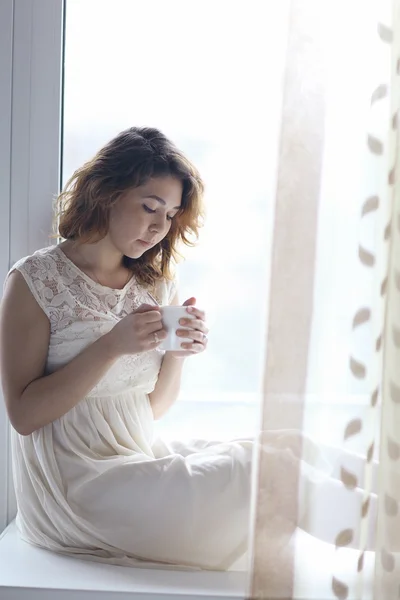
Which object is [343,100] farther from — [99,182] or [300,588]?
[300,588]

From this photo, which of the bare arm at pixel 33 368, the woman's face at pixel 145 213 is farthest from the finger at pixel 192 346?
the woman's face at pixel 145 213

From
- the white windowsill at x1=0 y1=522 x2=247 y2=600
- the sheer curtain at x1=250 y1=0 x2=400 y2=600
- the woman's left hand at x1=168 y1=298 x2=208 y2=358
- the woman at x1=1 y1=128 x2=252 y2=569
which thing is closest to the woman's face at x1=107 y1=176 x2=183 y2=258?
the woman at x1=1 y1=128 x2=252 y2=569

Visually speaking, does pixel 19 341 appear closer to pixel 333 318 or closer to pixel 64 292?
pixel 64 292

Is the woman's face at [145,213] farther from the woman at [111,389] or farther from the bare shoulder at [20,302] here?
the bare shoulder at [20,302]

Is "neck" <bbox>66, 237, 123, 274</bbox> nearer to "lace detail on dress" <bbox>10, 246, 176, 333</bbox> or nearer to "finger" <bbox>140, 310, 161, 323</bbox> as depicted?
"lace detail on dress" <bbox>10, 246, 176, 333</bbox>

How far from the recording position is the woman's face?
1459 millimetres

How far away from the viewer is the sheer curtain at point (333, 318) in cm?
102

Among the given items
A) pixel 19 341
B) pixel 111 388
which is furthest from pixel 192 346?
pixel 19 341

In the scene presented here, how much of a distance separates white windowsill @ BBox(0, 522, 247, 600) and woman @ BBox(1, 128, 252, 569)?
0.04 meters

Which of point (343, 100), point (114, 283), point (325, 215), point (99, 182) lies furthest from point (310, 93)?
point (114, 283)

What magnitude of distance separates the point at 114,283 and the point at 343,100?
71 cm

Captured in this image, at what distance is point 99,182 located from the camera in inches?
57.6

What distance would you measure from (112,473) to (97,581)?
0.20m

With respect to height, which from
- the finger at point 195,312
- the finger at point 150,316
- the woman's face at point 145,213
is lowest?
the finger at point 150,316
